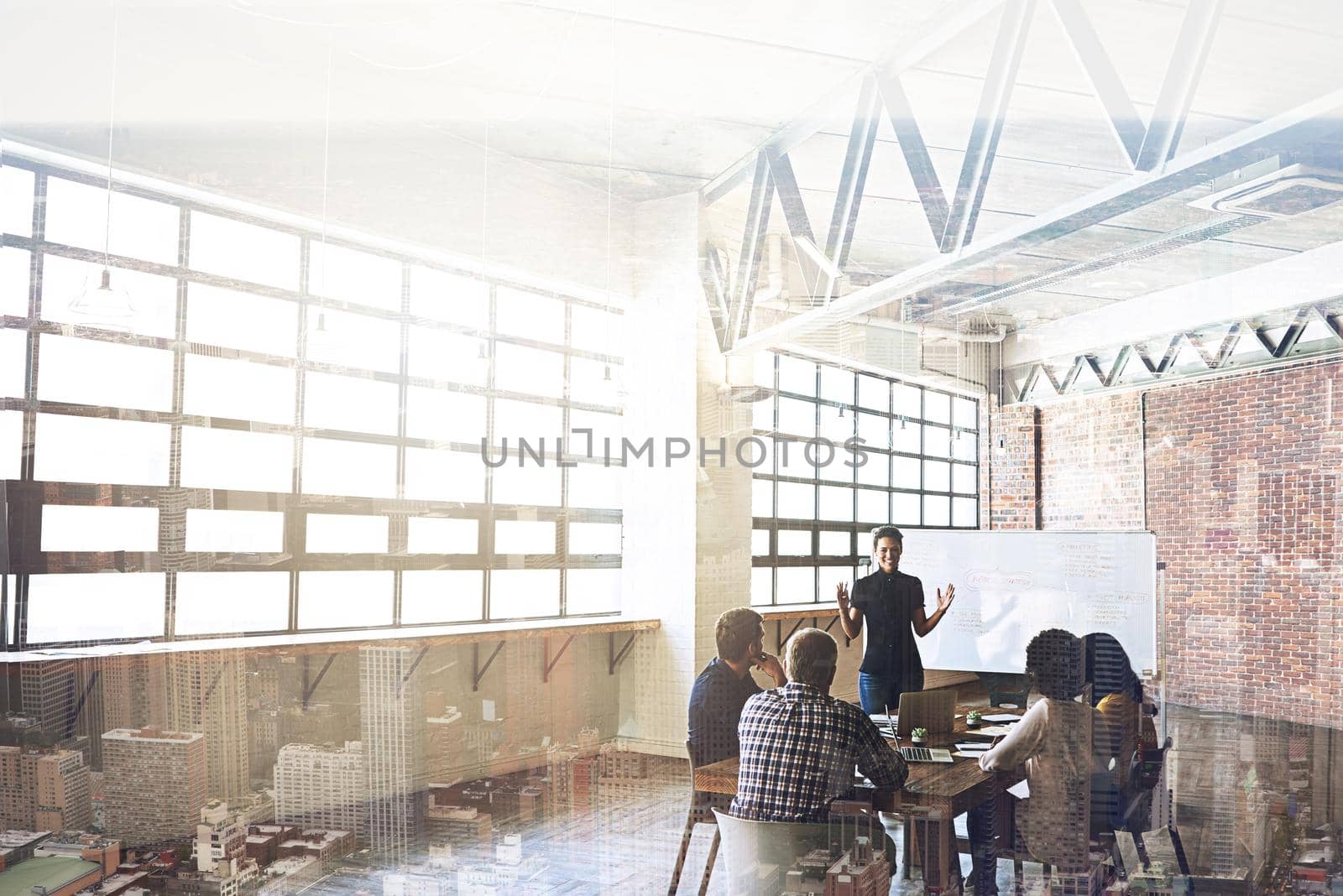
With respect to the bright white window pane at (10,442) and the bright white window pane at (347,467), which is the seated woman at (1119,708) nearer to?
the bright white window pane at (347,467)

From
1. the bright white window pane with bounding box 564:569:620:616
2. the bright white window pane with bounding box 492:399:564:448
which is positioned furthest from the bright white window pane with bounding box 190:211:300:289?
the bright white window pane with bounding box 564:569:620:616

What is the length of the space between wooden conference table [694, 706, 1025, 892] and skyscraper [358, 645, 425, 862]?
61.4 inches

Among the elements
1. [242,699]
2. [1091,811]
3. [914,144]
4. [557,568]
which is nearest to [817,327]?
[914,144]

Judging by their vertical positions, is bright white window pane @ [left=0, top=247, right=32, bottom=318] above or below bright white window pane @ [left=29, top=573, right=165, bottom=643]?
above

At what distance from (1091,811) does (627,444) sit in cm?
173

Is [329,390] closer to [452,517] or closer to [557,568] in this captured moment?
[452,517]

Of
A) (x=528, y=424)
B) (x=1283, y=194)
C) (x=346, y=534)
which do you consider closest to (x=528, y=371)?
(x=528, y=424)

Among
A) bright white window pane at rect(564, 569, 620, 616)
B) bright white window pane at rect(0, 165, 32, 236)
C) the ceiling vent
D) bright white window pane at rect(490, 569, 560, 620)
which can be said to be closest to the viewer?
the ceiling vent

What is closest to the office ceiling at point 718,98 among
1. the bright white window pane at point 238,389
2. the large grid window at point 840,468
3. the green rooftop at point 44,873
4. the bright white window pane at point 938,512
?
the large grid window at point 840,468

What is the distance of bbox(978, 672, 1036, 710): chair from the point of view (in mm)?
2568

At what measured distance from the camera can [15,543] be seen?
313 centimetres

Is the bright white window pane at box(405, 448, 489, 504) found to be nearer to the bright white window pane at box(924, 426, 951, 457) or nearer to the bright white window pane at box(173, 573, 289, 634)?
the bright white window pane at box(173, 573, 289, 634)

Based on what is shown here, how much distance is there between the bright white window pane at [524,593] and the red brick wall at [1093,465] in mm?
1507

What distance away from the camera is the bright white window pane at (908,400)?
265cm
